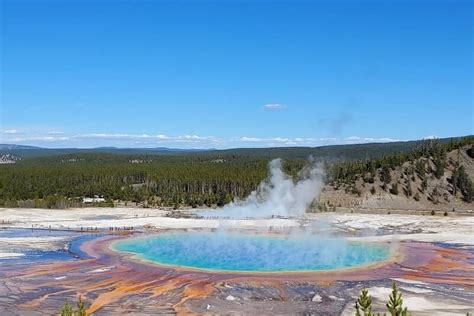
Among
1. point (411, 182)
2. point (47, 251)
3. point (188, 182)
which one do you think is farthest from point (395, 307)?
point (188, 182)

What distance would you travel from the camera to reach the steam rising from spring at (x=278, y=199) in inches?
2175

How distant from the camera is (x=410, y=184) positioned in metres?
63.6

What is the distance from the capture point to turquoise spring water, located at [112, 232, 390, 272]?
28.6 metres

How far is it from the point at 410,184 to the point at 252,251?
117 feet

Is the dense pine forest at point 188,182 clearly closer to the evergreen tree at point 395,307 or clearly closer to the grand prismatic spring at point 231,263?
the grand prismatic spring at point 231,263

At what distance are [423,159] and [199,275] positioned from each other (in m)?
48.9

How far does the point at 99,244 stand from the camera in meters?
34.3

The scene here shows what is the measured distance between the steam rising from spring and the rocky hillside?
5.84ft

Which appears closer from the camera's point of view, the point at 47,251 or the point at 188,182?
the point at 47,251

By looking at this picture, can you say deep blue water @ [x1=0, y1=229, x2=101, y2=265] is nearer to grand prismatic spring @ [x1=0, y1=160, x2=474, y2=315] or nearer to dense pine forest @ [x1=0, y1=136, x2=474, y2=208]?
grand prismatic spring @ [x1=0, y1=160, x2=474, y2=315]

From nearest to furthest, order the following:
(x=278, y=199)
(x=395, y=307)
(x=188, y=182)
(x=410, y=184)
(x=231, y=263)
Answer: (x=395, y=307)
(x=231, y=263)
(x=278, y=199)
(x=410, y=184)
(x=188, y=182)

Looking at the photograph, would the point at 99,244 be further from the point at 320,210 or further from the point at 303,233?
the point at 320,210

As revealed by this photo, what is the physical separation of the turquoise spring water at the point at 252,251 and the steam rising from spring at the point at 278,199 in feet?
48.7

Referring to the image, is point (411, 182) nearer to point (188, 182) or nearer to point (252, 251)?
point (188, 182)
